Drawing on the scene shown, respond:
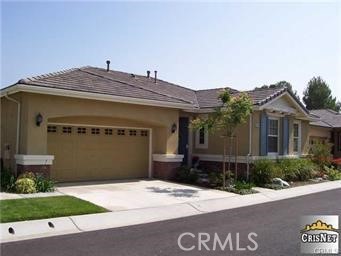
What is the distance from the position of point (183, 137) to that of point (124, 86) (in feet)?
14.7

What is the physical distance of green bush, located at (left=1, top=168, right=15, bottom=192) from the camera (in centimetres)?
1305

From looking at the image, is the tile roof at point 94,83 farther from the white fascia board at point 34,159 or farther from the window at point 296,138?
the window at point 296,138

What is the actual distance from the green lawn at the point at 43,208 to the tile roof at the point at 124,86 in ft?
14.0

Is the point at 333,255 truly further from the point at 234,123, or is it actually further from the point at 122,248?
the point at 234,123

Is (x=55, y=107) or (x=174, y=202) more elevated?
(x=55, y=107)

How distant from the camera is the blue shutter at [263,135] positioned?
63.8 feet

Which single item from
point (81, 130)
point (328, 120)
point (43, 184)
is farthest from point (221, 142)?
point (328, 120)

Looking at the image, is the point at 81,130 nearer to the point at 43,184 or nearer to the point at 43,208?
the point at 43,184

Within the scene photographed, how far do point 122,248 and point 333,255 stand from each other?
12.2 feet

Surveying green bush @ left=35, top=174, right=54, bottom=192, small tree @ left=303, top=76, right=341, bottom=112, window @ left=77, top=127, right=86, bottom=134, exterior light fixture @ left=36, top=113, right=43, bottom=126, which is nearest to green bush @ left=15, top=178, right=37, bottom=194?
green bush @ left=35, top=174, right=54, bottom=192

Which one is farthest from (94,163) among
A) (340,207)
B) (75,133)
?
(340,207)

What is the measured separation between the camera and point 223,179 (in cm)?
1638

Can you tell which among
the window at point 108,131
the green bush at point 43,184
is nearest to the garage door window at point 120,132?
the window at point 108,131

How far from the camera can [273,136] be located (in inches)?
815
